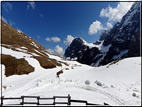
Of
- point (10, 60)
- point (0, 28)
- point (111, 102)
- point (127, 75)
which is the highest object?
point (0, 28)

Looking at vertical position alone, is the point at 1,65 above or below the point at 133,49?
below

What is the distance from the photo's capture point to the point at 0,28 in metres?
98.1

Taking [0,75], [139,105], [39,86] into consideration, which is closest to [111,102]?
[139,105]

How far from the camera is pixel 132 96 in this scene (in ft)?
50.1

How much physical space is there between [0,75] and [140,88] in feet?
135

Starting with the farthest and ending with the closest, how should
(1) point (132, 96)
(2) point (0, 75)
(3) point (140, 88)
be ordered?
1. (2) point (0, 75)
2. (3) point (140, 88)
3. (1) point (132, 96)

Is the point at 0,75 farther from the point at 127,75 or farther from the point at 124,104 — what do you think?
the point at 127,75

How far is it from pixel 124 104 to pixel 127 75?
43.7 feet

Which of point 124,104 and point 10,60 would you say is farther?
point 10,60

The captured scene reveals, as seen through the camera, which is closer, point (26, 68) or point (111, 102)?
point (111, 102)

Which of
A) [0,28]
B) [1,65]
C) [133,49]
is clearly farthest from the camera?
[133,49]

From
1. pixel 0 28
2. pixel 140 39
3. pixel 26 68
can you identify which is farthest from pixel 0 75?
pixel 140 39

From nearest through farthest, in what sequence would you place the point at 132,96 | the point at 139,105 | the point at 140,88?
1. the point at 139,105
2. the point at 132,96
3. the point at 140,88

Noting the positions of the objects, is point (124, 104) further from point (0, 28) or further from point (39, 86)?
point (0, 28)
